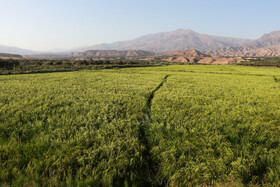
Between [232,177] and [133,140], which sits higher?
[133,140]

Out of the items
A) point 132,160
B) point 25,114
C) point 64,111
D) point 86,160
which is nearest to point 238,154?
point 132,160

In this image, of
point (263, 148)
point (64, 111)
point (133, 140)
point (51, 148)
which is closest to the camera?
point (51, 148)

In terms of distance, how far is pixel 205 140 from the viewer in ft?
13.6

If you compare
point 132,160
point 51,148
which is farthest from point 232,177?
point 51,148

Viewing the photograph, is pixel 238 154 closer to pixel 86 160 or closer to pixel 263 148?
pixel 263 148

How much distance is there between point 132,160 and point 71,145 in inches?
69.8

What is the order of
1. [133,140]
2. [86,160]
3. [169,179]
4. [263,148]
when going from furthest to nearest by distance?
[133,140]
[263,148]
[86,160]
[169,179]

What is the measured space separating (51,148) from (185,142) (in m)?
3.76

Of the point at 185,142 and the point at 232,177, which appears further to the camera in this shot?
the point at 185,142

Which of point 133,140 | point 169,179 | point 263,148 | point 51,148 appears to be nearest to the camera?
point 169,179

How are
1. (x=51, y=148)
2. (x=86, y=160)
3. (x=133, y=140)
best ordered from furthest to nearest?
(x=133, y=140)
(x=51, y=148)
(x=86, y=160)

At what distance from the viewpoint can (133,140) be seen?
3.96m

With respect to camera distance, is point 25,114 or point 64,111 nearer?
point 25,114

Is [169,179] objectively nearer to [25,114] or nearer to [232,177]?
[232,177]
